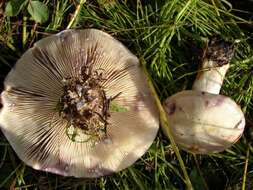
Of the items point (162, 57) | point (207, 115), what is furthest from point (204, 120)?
point (162, 57)

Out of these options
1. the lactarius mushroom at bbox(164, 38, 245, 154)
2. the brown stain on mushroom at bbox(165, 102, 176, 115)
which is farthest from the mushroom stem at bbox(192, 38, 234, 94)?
the brown stain on mushroom at bbox(165, 102, 176, 115)

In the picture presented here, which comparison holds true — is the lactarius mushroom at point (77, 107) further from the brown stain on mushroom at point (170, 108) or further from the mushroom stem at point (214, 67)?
the mushroom stem at point (214, 67)

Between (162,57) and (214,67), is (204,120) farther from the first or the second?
(162,57)

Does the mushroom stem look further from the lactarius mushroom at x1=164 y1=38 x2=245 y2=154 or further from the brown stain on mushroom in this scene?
the brown stain on mushroom

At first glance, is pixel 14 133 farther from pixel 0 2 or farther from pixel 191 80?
pixel 191 80

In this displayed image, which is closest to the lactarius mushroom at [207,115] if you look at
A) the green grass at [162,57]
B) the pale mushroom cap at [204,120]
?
the pale mushroom cap at [204,120]

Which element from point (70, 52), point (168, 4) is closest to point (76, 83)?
point (70, 52)
